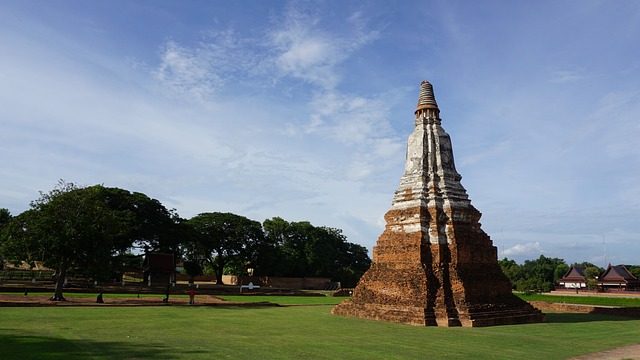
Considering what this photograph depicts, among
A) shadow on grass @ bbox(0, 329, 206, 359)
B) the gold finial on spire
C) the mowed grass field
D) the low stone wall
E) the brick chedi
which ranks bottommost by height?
shadow on grass @ bbox(0, 329, 206, 359)

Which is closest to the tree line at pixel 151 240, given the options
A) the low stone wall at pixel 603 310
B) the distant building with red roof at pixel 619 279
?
the low stone wall at pixel 603 310

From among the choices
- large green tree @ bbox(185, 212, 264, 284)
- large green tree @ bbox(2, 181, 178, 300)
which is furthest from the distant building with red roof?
large green tree @ bbox(2, 181, 178, 300)

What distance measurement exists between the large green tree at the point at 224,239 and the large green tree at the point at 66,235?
1097 inches

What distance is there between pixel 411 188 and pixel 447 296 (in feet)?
19.9

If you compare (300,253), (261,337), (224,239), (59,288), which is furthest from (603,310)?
(224,239)

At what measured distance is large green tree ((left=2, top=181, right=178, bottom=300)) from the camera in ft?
79.4

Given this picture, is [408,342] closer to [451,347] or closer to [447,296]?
[451,347]

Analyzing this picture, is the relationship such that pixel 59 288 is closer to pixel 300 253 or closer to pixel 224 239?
pixel 224 239

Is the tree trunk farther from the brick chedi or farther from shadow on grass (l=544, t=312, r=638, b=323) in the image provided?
shadow on grass (l=544, t=312, r=638, b=323)

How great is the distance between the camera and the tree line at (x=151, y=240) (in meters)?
24.6

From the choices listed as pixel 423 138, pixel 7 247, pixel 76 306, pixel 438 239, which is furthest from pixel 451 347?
pixel 7 247

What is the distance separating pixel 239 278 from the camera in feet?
185

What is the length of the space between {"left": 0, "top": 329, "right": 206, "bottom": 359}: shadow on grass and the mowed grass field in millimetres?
20

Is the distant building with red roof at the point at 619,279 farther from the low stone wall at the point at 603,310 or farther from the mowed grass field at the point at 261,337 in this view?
the mowed grass field at the point at 261,337
